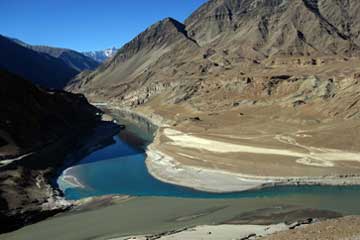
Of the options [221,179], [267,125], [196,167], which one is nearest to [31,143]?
[196,167]

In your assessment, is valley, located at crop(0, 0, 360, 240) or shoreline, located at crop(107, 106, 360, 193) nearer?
valley, located at crop(0, 0, 360, 240)

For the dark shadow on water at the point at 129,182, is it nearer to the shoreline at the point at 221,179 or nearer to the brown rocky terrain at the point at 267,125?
the shoreline at the point at 221,179

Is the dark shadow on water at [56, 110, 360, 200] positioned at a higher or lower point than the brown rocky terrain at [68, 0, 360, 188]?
lower

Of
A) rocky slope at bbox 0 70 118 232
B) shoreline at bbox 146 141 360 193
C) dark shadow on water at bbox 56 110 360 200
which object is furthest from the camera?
shoreline at bbox 146 141 360 193

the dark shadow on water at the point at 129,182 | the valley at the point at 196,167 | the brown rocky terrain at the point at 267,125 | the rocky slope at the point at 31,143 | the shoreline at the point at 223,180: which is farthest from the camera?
the brown rocky terrain at the point at 267,125

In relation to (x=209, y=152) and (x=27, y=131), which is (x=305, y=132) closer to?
(x=209, y=152)

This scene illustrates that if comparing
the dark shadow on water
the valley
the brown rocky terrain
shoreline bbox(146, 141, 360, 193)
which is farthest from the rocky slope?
the brown rocky terrain

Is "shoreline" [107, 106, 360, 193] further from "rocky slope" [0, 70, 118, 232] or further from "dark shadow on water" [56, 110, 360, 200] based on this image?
"rocky slope" [0, 70, 118, 232]

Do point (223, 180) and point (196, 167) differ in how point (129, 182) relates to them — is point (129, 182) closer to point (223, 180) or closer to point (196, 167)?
point (196, 167)

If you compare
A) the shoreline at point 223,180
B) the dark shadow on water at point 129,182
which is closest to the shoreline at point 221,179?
the shoreline at point 223,180
